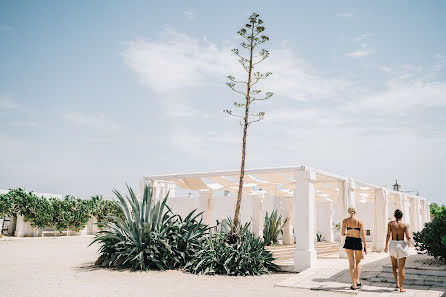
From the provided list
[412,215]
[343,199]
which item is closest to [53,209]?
[343,199]

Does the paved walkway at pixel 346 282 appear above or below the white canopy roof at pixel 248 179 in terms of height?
below

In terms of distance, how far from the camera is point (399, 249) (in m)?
5.74

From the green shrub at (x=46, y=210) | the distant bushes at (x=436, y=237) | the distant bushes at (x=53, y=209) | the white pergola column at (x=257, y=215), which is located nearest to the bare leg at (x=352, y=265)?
the distant bushes at (x=436, y=237)

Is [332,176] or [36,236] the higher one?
[332,176]

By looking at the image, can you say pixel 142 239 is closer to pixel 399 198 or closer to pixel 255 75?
pixel 255 75

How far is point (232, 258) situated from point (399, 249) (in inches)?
132

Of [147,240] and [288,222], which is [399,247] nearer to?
[147,240]

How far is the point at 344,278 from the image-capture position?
22.6ft

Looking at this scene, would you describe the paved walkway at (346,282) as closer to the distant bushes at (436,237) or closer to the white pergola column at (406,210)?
the distant bushes at (436,237)

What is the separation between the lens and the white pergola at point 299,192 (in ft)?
27.6

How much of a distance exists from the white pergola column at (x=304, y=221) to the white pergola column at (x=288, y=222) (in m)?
6.80

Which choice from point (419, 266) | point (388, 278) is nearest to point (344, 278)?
point (388, 278)

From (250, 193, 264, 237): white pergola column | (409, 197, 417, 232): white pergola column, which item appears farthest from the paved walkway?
(409, 197, 417, 232): white pergola column

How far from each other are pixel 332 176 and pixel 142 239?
207 inches
